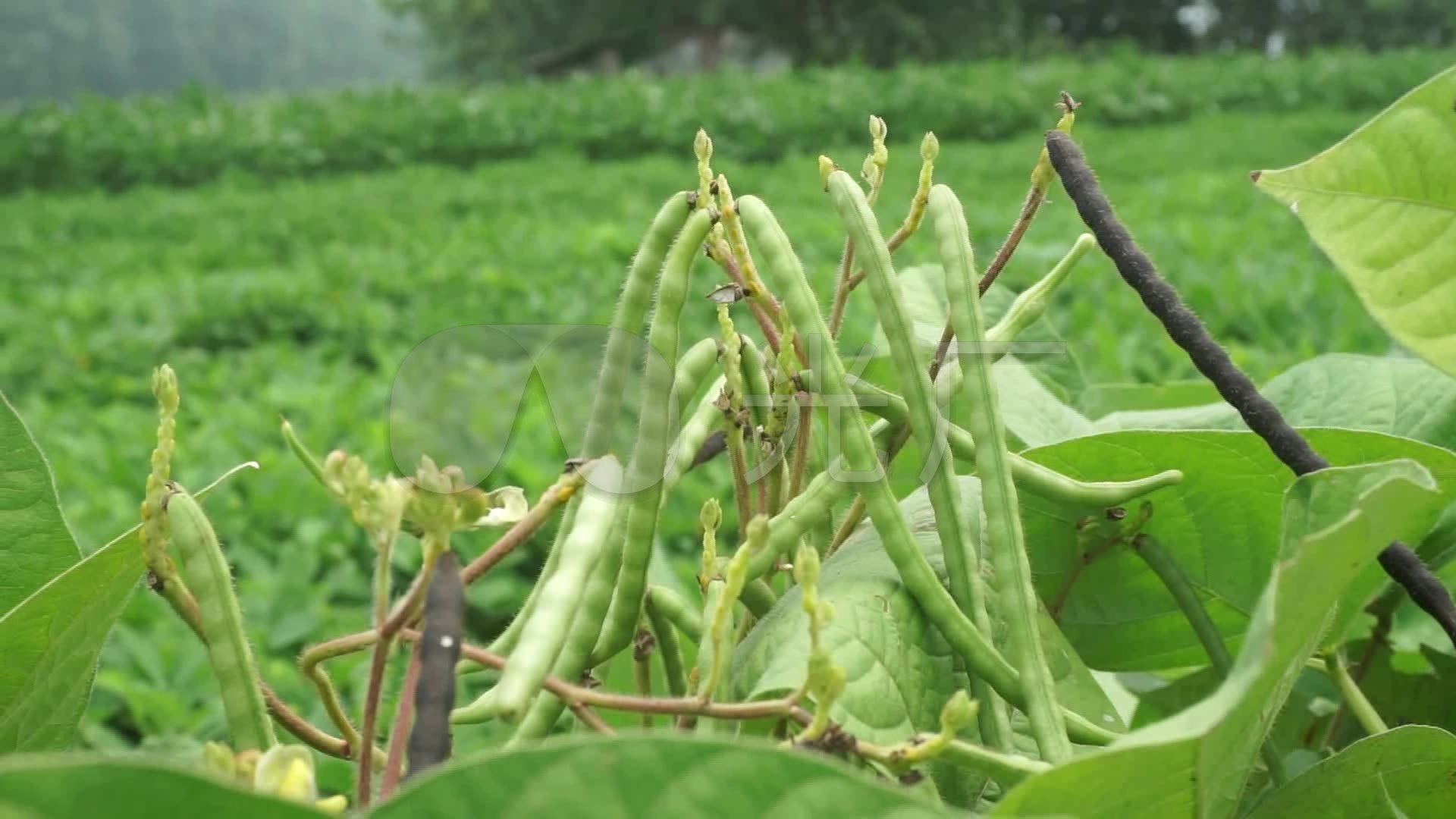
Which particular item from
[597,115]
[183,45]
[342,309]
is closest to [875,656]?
[342,309]

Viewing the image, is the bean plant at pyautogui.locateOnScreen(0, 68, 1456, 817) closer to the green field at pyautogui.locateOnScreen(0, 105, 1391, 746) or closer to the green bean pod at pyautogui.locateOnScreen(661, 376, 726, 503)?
the green bean pod at pyautogui.locateOnScreen(661, 376, 726, 503)

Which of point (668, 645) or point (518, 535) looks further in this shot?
point (668, 645)

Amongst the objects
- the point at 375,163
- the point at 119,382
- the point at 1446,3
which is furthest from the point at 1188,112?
the point at 1446,3

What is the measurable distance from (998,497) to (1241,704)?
0.10 meters

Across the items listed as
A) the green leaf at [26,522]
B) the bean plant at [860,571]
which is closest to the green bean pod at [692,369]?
the bean plant at [860,571]

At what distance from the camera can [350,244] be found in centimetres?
545

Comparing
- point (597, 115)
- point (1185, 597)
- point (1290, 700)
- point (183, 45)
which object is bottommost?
point (1290, 700)

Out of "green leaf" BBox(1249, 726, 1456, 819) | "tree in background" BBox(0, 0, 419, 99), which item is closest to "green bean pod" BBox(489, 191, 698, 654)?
"green leaf" BBox(1249, 726, 1456, 819)

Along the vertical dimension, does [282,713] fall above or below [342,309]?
above

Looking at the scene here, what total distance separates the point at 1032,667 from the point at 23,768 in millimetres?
245

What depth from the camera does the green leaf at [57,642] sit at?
0.36m

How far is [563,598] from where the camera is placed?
0.97ft

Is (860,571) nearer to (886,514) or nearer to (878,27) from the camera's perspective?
(886,514)

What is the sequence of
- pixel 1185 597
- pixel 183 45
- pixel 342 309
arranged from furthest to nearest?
pixel 183 45, pixel 342 309, pixel 1185 597
